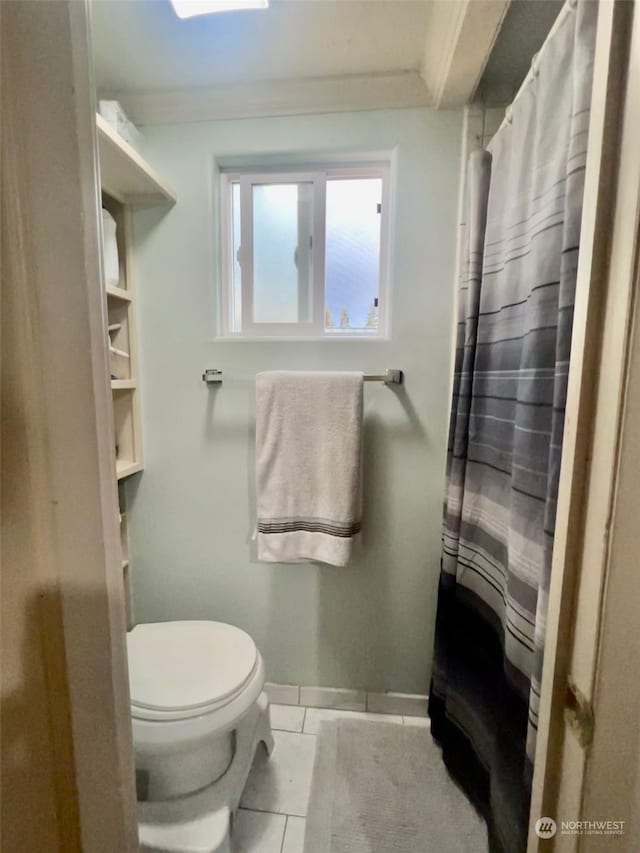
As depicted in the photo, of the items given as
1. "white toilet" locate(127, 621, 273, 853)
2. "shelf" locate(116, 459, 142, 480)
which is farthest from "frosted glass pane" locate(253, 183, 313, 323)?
"white toilet" locate(127, 621, 273, 853)

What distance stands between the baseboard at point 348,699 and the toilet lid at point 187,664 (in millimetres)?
476

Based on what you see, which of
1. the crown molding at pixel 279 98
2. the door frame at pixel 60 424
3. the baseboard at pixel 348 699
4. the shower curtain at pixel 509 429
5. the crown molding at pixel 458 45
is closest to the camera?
the door frame at pixel 60 424

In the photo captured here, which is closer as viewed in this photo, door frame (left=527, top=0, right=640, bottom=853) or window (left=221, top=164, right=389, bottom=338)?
door frame (left=527, top=0, right=640, bottom=853)

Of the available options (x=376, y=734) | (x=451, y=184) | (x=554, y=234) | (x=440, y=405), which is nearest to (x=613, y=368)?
(x=554, y=234)

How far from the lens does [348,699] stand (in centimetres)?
149

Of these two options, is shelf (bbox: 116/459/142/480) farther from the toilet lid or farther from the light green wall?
the toilet lid

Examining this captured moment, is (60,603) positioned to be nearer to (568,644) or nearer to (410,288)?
(568,644)

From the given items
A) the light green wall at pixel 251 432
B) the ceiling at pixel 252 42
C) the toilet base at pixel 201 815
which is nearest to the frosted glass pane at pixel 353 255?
the light green wall at pixel 251 432

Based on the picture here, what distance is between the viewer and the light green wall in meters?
1.29

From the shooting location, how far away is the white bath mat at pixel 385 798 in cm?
106

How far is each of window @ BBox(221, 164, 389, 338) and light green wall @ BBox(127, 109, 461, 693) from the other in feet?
0.34

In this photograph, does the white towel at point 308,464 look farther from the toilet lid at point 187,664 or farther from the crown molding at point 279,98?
the crown molding at point 279,98

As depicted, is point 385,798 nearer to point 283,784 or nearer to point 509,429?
point 283,784

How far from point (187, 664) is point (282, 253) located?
4.78 feet
